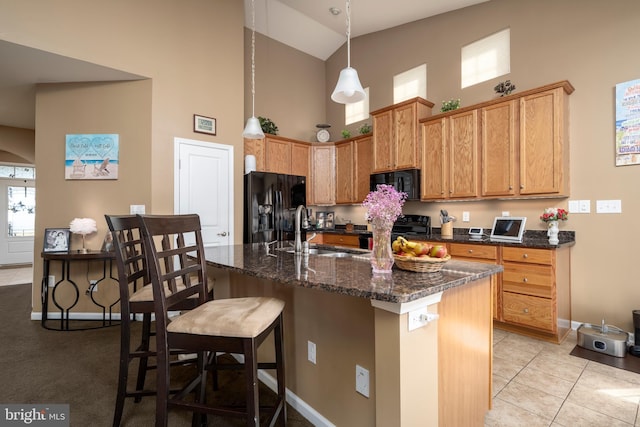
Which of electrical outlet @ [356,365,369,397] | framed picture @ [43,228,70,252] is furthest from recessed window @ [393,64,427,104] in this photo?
framed picture @ [43,228,70,252]

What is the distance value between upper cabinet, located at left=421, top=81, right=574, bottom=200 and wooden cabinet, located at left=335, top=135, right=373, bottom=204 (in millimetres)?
1084

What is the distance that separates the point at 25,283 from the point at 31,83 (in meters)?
3.63

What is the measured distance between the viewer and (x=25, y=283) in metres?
5.11

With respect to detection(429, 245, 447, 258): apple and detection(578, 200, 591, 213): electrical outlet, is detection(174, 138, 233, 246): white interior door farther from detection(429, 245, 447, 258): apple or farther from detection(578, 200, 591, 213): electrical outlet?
detection(578, 200, 591, 213): electrical outlet

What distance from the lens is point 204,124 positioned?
146 inches

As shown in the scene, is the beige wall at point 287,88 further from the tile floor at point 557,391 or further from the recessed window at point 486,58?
the tile floor at point 557,391

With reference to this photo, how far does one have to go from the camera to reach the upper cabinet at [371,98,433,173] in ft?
12.9

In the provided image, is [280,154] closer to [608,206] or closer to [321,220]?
[321,220]

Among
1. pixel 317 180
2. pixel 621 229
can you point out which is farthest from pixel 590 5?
pixel 317 180

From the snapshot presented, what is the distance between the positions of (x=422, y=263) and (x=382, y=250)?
0.18 meters

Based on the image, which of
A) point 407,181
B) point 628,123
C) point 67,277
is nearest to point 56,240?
point 67,277

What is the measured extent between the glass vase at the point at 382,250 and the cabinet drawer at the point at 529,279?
2187 mm

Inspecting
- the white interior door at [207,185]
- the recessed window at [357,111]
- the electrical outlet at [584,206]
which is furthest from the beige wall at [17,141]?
the electrical outlet at [584,206]

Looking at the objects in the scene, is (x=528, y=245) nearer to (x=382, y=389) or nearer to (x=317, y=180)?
(x=382, y=389)
